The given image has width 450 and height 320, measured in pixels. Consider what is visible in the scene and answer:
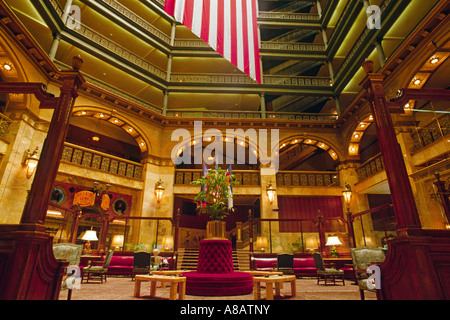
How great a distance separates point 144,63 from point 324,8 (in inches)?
473

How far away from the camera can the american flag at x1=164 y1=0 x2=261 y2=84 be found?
565cm

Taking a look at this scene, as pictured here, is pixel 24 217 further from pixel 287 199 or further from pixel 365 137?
pixel 365 137

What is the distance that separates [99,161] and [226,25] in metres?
8.29

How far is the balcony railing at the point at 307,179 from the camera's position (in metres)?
12.9

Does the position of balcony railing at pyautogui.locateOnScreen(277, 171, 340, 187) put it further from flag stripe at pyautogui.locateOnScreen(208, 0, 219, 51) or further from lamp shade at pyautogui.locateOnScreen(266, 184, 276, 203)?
flag stripe at pyautogui.locateOnScreen(208, 0, 219, 51)

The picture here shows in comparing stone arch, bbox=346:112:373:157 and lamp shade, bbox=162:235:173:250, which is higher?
stone arch, bbox=346:112:373:157

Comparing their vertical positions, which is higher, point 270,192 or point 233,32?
point 233,32

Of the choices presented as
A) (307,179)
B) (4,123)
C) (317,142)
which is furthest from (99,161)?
(317,142)

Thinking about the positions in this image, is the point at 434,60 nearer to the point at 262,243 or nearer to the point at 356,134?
the point at 356,134

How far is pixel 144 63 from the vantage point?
1414 cm

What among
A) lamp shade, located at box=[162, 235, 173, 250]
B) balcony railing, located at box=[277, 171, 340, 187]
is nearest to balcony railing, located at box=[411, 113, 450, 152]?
balcony railing, located at box=[277, 171, 340, 187]

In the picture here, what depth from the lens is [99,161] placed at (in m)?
11.1

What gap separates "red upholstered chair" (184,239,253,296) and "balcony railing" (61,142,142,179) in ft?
26.5
